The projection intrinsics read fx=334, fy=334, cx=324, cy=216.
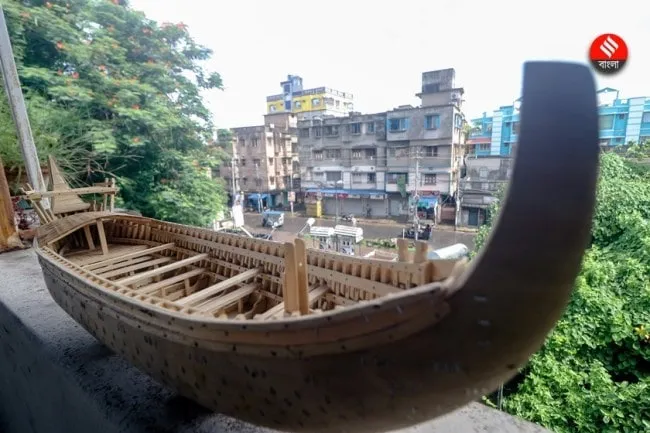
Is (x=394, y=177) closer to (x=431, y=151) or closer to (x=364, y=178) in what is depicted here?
(x=364, y=178)

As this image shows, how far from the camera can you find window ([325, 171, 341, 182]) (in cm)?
1069

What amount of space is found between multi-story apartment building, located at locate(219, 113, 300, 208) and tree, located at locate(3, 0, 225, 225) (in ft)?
18.6

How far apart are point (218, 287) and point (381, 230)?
7.28m

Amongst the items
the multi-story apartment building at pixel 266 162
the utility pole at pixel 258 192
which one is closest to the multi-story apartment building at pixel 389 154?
the multi-story apartment building at pixel 266 162

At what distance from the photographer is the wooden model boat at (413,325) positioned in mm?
535

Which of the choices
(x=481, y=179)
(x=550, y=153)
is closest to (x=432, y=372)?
(x=550, y=153)

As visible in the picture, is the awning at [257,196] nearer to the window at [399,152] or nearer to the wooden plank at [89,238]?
the window at [399,152]

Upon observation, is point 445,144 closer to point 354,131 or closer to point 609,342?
point 354,131

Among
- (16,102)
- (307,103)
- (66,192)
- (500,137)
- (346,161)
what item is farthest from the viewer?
(307,103)

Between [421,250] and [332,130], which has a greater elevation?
[332,130]

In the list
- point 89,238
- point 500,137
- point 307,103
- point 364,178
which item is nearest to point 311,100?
point 307,103

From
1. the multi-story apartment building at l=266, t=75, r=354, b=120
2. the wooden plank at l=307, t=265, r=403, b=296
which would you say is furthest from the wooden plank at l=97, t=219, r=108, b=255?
the multi-story apartment building at l=266, t=75, r=354, b=120

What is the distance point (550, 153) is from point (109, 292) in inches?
58.4

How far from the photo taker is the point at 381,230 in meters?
8.80
